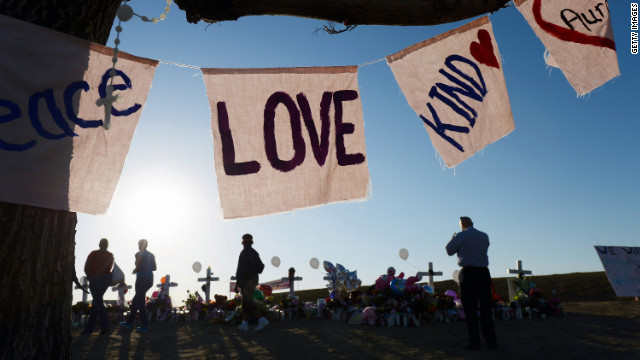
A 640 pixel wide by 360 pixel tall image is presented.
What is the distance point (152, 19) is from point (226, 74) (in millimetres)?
605

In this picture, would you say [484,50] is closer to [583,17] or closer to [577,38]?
[577,38]

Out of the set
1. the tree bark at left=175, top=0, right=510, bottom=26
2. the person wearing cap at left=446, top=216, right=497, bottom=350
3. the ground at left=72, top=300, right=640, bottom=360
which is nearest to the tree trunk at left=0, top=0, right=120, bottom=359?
the tree bark at left=175, top=0, right=510, bottom=26

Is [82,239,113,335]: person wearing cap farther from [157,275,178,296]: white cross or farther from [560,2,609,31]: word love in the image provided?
[560,2,609,31]: word love

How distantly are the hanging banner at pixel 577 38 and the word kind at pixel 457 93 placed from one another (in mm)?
747

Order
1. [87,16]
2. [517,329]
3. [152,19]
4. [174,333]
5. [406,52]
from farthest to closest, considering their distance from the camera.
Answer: [174,333] < [517,329] < [406,52] < [152,19] < [87,16]

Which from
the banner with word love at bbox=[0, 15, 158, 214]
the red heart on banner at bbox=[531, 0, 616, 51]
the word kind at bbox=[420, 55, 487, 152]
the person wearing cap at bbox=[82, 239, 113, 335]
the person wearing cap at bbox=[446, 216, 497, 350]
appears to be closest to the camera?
the banner with word love at bbox=[0, 15, 158, 214]

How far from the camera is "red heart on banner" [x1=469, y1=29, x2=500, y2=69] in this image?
11.8ft

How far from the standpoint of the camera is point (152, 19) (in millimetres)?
2896

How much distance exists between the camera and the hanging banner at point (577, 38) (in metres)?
3.75

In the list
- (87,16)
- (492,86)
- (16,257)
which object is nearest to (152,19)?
(87,16)

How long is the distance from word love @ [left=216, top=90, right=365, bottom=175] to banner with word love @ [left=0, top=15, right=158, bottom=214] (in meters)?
0.65

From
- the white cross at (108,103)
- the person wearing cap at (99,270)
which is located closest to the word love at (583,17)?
the white cross at (108,103)

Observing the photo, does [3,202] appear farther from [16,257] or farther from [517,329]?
[517,329]

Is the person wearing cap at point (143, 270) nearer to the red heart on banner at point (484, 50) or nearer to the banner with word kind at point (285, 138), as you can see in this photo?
the banner with word kind at point (285, 138)
